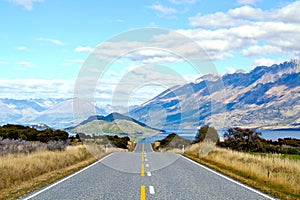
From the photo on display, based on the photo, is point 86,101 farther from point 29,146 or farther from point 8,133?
point 8,133

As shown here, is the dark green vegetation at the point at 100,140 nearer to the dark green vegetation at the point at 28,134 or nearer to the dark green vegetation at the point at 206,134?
the dark green vegetation at the point at 28,134

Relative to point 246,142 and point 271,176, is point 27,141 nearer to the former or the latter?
point 271,176

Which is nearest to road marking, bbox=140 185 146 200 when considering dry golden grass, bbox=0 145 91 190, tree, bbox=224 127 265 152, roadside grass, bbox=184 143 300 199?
roadside grass, bbox=184 143 300 199

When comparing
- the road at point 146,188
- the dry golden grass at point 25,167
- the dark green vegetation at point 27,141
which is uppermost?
the dark green vegetation at point 27,141

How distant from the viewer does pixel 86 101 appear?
36531mm

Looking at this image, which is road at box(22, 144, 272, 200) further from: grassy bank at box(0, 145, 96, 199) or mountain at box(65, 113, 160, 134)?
mountain at box(65, 113, 160, 134)

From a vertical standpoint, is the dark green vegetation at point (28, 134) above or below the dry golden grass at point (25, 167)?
above

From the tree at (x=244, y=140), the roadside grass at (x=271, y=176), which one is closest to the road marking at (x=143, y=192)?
the roadside grass at (x=271, y=176)

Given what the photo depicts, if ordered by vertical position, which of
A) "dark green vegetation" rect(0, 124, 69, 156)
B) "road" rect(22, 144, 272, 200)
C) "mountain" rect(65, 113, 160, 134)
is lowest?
"road" rect(22, 144, 272, 200)

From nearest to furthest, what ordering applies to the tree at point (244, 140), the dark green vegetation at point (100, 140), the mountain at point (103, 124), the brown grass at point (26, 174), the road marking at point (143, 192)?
the road marking at point (143, 192)
the brown grass at point (26, 174)
the dark green vegetation at point (100, 140)
the tree at point (244, 140)
the mountain at point (103, 124)

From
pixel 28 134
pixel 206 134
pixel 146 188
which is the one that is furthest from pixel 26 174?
pixel 206 134

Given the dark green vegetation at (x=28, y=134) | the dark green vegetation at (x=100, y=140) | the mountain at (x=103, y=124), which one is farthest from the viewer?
the mountain at (x=103, y=124)

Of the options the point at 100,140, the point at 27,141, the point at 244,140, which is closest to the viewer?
the point at 27,141

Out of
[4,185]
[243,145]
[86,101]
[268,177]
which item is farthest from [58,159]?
[243,145]
